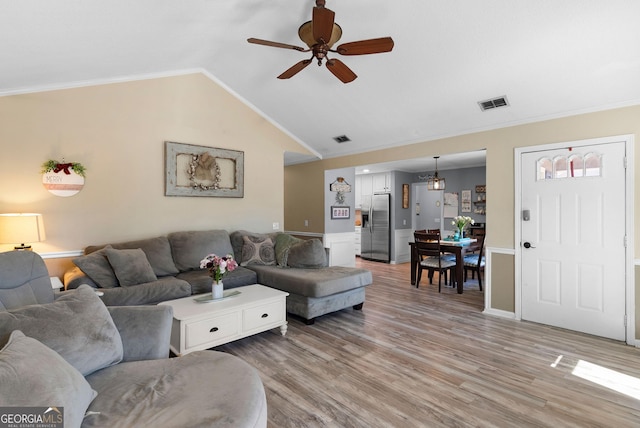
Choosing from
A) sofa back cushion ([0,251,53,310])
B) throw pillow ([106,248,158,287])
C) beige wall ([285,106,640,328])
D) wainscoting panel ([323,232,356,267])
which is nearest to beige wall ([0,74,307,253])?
throw pillow ([106,248,158,287])

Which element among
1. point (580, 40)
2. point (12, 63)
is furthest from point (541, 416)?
point (12, 63)

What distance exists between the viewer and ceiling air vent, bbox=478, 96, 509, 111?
139 inches

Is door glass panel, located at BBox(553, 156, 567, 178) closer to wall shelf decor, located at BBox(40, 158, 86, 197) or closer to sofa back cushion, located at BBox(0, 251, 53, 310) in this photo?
sofa back cushion, located at BBox(0, 251, 53, 310)

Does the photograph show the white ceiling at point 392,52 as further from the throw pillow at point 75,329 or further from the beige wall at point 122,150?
the throw pillow at point 75,329

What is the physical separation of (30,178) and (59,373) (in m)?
3.12

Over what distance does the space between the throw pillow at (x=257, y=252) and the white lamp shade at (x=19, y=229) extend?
222 centimetres

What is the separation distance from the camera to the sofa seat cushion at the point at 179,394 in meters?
1.25

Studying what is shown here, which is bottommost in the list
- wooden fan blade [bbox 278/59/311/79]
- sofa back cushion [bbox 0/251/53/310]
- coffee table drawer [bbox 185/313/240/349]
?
coffee table drawer [bbox 185/313/240/349]

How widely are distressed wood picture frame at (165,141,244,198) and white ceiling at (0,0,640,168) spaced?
1.07m

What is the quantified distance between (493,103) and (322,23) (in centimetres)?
240

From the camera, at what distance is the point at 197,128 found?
14.9ft

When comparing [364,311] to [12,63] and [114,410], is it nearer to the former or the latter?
[114,410]

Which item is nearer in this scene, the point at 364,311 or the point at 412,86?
the point at 412,86

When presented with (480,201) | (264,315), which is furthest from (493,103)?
(480,201)
